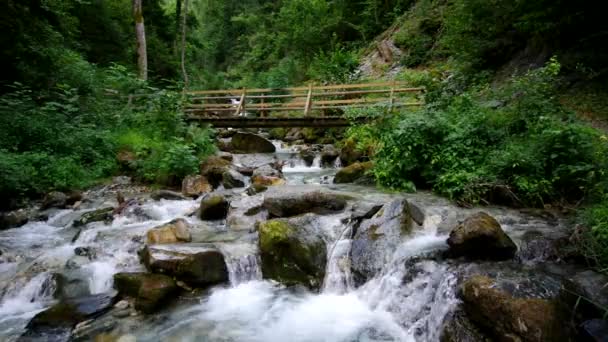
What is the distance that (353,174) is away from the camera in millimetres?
9594

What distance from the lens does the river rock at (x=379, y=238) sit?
5.46m

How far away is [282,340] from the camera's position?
15.3 feet

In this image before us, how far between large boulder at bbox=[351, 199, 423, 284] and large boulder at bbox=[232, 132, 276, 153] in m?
8.94

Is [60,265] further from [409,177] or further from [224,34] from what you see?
[224,34]

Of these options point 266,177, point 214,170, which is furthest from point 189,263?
point 214,170

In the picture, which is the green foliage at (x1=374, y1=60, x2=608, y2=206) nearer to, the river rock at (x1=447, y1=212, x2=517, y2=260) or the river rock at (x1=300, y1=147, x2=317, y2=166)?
the river rock at (x1=447, y1=212, x2=517, y2=260)

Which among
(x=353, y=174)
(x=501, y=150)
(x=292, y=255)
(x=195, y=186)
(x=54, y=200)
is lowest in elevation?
(x=292, y=255)

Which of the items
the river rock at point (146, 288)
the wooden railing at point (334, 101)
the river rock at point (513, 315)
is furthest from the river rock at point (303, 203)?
the wooden railing at point (334, 101)

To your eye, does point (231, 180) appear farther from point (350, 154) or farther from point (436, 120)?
point (436, 120)

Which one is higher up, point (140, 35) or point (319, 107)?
point (140, 35)

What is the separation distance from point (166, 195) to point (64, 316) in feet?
15.1

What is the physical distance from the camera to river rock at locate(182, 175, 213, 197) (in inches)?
377

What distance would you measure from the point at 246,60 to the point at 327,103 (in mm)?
23053

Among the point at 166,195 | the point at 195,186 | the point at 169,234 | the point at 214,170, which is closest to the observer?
the point at 169,234
